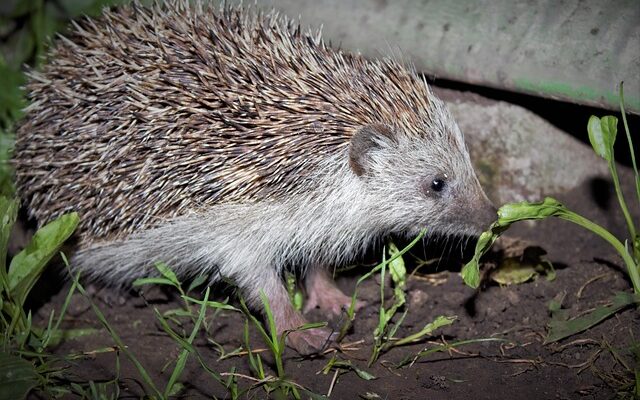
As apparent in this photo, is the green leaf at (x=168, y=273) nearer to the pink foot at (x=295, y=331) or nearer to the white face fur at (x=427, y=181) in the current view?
the pink foot at (x=295, y=331)

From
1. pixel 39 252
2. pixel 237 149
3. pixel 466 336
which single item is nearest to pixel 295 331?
pixel 466 336

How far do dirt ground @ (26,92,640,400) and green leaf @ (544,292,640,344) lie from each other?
0.04 metres

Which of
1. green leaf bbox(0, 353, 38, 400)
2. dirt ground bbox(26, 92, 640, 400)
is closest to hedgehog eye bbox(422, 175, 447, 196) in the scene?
dirt ground bbox(26, 92, 640, 400)

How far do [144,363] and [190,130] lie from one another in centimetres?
114

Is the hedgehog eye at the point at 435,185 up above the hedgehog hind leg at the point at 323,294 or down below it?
above

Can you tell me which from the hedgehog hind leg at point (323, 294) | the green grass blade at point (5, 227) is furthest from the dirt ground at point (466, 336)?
the green grass blade at point (5, 227)

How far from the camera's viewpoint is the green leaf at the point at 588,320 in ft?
11.0

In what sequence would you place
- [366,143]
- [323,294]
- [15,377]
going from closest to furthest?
[15,377] < [366,143] < [323,294]

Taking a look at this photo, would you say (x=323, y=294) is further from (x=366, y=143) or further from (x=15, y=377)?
Result: (x=15, y=377)

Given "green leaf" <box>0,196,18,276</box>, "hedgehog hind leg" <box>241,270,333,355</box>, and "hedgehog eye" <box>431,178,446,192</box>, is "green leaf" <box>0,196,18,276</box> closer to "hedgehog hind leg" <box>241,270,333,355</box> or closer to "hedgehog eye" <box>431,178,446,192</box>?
"hedgehog hind leg" <box>241,270,333,355</box>

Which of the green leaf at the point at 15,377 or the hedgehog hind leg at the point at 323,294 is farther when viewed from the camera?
the hedgehog hind leg at the point at 323,294

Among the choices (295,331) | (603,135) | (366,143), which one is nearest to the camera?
(603,135)

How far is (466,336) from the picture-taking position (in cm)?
368

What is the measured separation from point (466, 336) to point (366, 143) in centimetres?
105
